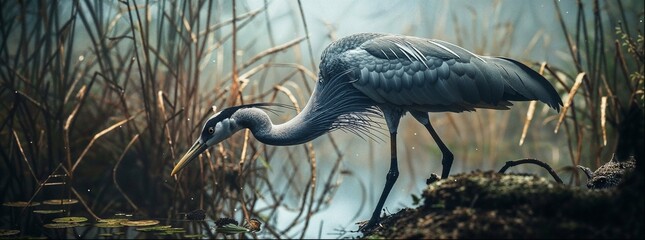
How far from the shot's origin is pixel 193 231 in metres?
3.22

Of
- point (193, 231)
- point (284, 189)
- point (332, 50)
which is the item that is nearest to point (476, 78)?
point (332, 50)

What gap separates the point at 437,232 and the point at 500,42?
11.8 ft

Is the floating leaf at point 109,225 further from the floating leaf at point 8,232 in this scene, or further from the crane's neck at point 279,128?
the crane's neck at point 279,128

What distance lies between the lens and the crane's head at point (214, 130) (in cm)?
265

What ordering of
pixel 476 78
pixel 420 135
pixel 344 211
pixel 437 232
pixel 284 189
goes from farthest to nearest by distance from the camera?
pixel 420 135 < pixel 344 211 < pixel 284 189 < pixel 476 78 < pixel 437 232

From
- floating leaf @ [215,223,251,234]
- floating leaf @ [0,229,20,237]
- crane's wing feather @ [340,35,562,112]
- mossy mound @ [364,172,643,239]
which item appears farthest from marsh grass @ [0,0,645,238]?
mossy mound @ [364,172,643,239]

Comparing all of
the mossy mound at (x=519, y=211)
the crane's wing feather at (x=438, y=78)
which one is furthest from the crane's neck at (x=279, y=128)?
the mossy mound at (x=519, y=211)

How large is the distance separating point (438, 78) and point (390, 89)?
0.19 m

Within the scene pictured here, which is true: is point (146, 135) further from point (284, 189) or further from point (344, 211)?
point (344, 211)

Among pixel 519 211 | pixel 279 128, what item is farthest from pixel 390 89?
pixel 519 211

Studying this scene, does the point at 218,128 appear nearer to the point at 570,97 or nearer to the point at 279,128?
the point at 279,128

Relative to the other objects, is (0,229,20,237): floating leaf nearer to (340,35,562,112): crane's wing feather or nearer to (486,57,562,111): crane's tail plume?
(340,35,562,112): crane's wing feather

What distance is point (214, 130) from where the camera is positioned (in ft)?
8.72

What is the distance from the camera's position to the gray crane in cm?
252
